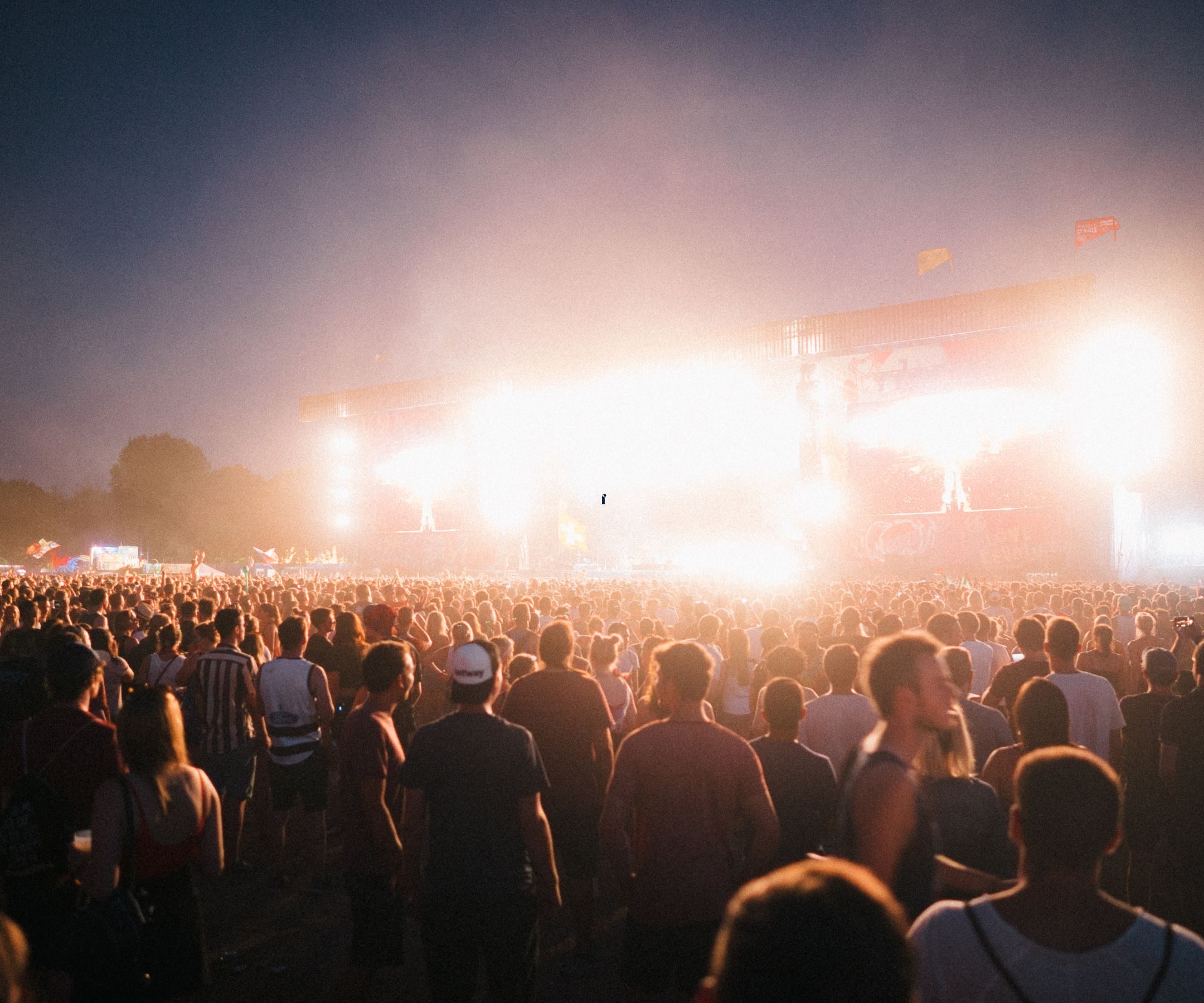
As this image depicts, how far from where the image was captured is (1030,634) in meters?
5.43

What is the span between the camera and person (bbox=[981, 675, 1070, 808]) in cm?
346

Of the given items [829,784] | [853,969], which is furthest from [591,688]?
[853,969]

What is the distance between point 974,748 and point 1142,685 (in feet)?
15.6

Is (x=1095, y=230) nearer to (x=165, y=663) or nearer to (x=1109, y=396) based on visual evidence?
(x=1109, y=396)

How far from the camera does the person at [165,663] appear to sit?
6.98 m

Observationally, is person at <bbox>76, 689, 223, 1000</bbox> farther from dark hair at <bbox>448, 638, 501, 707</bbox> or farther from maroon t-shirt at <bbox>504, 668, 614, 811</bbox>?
maroon t-shirt at <bbox>504, 668, 614, 811</bbox>

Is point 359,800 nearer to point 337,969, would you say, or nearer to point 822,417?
point 337,969

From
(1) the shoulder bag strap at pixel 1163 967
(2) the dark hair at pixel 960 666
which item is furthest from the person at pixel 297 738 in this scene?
(1) the shoulder bag strap at pixel 1163 967

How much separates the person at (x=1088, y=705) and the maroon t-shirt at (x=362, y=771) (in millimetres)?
3942

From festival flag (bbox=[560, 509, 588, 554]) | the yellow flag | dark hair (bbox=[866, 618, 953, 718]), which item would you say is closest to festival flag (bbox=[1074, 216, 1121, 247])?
the yellow flag

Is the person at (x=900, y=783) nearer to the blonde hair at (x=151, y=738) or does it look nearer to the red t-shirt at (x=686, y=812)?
the red t-shirt at (x=686, y=812)

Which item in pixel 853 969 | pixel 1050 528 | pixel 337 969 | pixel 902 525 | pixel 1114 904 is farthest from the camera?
pixel 902 525

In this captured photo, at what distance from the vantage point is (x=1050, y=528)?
93.5ft

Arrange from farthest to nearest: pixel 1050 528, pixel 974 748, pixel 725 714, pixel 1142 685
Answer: pixel 1050 528
pixel 1142 685
pixel 725 714
pixel 974 748
